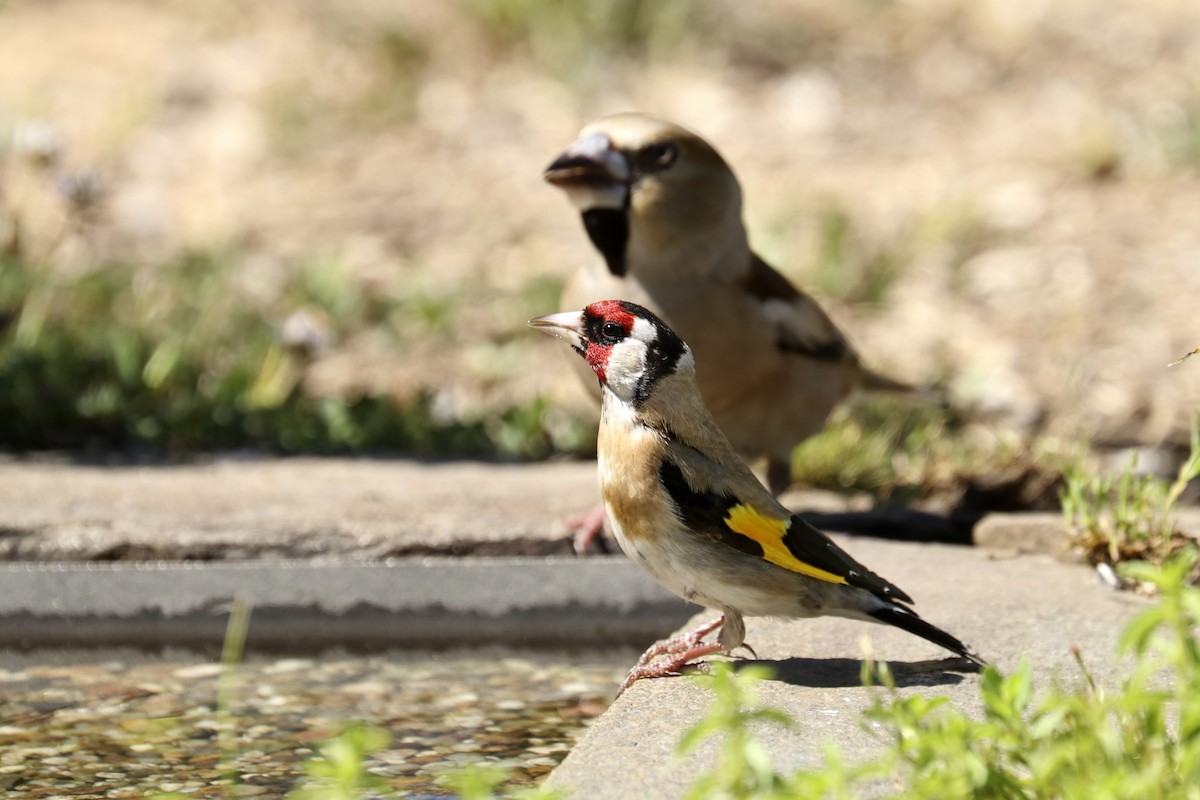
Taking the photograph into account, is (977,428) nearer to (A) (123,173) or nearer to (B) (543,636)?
(B) (543,636)

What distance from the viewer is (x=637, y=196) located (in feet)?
14.5

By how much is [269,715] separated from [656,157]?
1.85 meters

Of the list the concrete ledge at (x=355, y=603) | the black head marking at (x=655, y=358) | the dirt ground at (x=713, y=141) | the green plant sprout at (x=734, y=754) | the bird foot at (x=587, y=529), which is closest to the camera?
the green plant sprout at (x=734, y=754)

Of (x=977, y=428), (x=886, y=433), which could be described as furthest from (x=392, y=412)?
(x=977, y=428)

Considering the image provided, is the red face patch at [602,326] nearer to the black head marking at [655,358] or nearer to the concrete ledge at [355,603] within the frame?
the black head marking at [655,358]

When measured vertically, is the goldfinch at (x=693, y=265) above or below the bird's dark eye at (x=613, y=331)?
above

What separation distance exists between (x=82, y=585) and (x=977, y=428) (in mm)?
3781

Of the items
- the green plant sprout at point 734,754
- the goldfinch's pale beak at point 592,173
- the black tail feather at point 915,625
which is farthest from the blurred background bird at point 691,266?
the green plant sprout at point 734,754

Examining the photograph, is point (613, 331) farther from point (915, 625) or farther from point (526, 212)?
point (526, 212)

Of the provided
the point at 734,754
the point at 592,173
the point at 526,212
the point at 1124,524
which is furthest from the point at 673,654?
the point at 526,212

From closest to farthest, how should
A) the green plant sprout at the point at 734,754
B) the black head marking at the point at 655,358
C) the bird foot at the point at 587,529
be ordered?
1. the green plant sprout at the point at 734,754
2. the black head marking at the point at 655,358
3. the bird foot at the point at 587,529

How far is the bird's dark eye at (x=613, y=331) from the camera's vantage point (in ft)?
10.3

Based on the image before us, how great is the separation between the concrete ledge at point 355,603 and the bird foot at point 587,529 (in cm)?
17

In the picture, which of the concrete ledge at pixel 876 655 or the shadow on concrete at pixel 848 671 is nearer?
the concrete ledge at pixel 876 655
